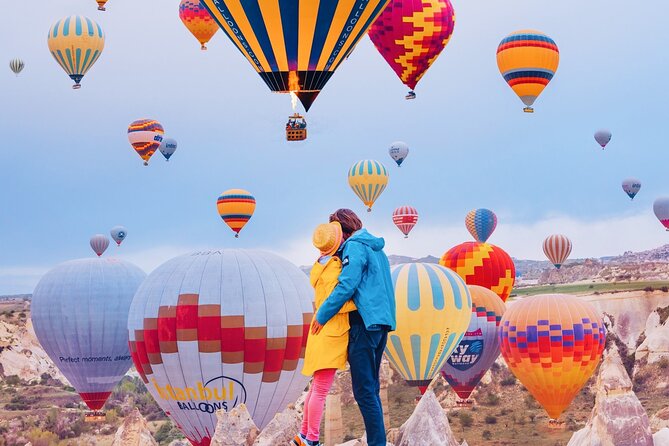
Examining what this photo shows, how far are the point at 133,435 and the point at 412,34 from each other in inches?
530

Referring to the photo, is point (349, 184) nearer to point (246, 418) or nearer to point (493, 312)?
point (493, 312)

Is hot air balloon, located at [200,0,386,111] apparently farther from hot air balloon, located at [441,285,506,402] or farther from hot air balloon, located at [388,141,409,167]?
hot air balloon, located at [388,141,409,167]

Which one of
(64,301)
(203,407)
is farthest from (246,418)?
(64,301)

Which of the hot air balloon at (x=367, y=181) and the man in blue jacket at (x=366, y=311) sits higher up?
the hot air balloon at (x=367, y=181)

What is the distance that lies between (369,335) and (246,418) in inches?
225

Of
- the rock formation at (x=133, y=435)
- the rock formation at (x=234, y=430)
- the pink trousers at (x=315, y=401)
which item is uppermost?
the pink trousers at (x=315, y=401)

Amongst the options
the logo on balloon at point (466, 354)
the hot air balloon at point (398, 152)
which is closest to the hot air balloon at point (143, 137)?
the hot air balloon at point (398, 152)

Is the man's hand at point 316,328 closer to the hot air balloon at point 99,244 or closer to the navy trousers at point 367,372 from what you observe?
the navy trousers at point 367,372

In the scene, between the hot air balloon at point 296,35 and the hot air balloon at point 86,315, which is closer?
the hot air balloon at point 296,35

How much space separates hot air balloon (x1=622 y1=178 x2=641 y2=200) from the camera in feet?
162

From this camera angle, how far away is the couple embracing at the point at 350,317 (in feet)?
26.8

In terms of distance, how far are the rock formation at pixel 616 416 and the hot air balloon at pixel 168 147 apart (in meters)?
26.8

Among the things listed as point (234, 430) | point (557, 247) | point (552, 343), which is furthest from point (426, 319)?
point (557, 247)

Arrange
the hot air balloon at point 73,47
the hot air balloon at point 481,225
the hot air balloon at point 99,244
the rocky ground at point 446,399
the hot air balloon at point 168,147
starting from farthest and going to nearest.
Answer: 1. the hot air balloon at point 99,244
2. the hot air balloon at point 168,147
3. the hot air balloon at point 481,225
4. the rocky ground at point 446,399
5. the hot air balloon at point 73,47
